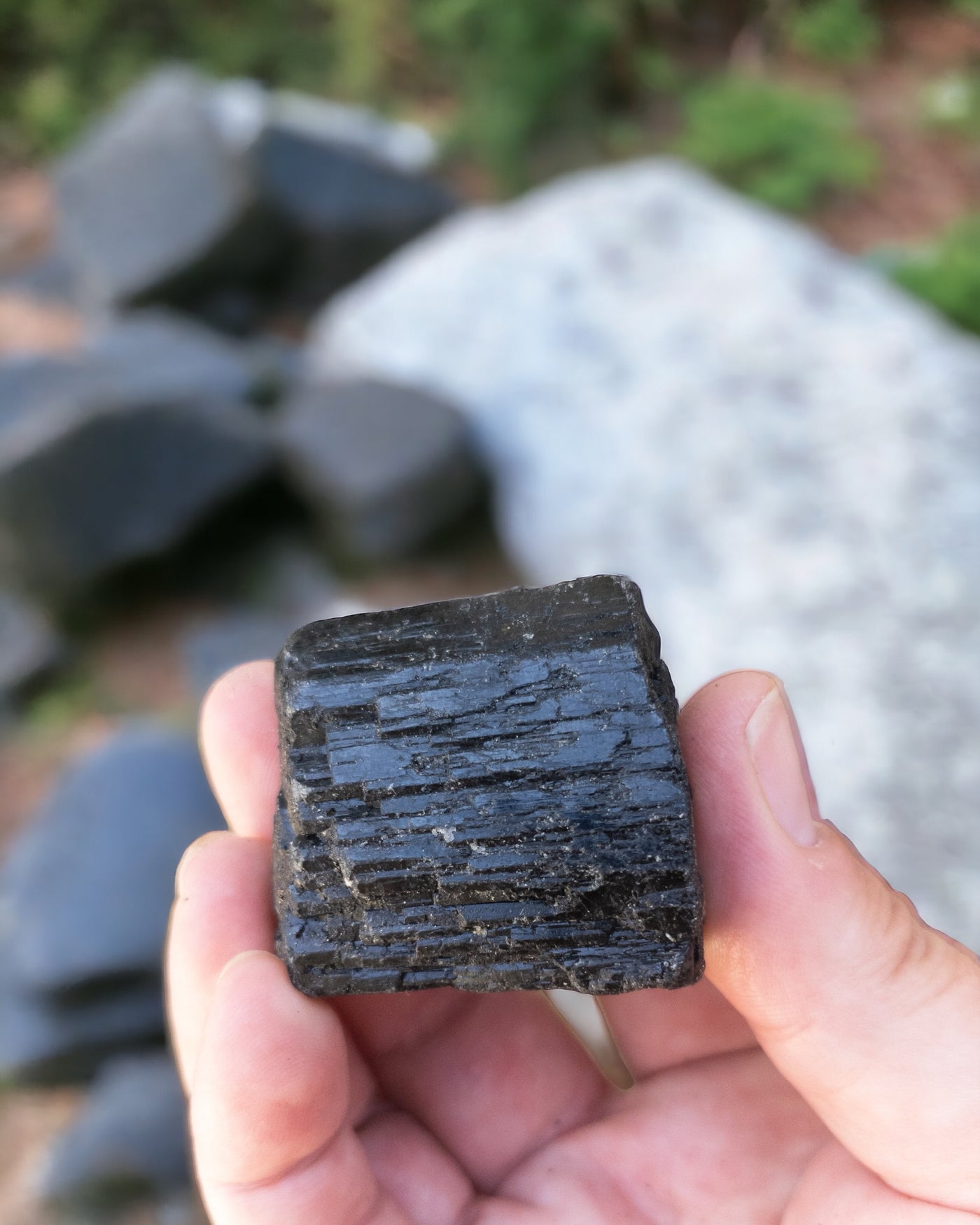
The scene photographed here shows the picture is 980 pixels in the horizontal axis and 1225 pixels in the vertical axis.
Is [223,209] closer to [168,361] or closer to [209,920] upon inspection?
[168,361]

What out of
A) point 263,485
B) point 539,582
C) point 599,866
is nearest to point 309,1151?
point 599,866

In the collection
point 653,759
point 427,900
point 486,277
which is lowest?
point 486,277

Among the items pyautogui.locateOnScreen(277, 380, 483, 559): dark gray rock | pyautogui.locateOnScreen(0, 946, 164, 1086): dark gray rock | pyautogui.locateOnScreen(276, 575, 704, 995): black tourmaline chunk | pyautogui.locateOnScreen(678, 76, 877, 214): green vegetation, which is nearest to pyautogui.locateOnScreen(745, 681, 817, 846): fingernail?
pyautogui.locateOnScreen(276, 575, 704, 995): black tourmaline chunk

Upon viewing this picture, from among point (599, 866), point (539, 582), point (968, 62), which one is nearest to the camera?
point (599, 866)

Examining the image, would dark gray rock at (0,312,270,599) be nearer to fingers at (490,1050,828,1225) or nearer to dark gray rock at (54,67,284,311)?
dark gray rock at (54,67,284,311)

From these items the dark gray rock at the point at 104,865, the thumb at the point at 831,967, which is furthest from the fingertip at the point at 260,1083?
the dark gray rock at the point at 104,865

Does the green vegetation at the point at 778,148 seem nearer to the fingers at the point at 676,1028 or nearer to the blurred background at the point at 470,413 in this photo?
the blurred background at the point at 470,413

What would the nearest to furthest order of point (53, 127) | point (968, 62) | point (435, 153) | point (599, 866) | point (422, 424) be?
point (599, 866)
point (422, 424)
point (968, 62)
point (435, 153)
point (53, 127)

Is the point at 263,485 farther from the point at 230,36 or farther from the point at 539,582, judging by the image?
the point at 230,36
